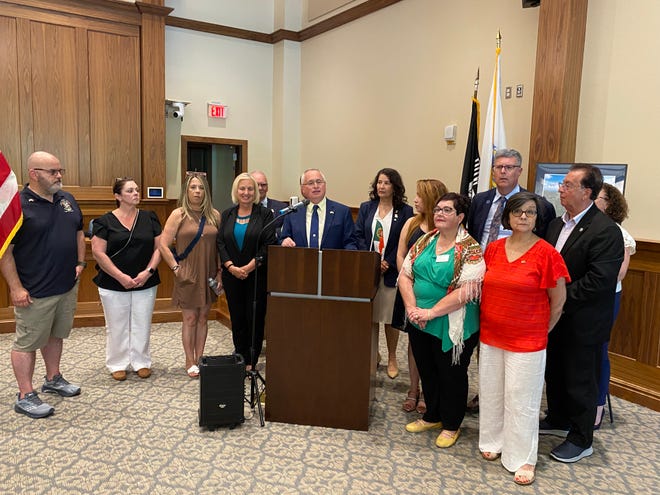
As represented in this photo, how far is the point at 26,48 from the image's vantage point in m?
5.77

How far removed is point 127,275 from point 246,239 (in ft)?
2.91

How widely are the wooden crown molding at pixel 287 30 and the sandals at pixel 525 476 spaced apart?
203 inches

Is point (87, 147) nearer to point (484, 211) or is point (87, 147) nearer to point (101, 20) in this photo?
point (101, 20)

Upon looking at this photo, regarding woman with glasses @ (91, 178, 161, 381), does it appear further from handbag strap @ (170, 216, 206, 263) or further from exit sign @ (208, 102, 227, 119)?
exit sign @ (208, 102, 227, 119)

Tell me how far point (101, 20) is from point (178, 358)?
4.25 metres

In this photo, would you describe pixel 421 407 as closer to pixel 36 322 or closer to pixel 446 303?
pixel 446 303

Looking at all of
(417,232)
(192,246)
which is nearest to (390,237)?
(417,232)

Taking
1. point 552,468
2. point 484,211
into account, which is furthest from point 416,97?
point 552,468

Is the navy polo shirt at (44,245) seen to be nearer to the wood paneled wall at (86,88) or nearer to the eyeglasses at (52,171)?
the eyeglasses at (52,171)

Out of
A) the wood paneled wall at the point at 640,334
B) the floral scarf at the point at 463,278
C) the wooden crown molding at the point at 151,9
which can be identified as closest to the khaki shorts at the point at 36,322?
the floral scarf at the point at 463,278

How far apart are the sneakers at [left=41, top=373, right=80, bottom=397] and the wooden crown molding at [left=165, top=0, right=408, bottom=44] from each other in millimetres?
5145

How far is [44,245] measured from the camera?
10.3 feet

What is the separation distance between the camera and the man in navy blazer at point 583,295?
259cm

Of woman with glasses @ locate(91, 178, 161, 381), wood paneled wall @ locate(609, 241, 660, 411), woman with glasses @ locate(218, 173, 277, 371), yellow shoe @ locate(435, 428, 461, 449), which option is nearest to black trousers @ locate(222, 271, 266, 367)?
woman with glasses @ locate(218, 173, 277, 371)
